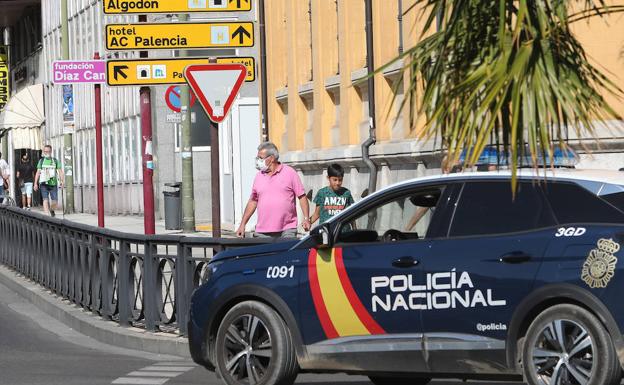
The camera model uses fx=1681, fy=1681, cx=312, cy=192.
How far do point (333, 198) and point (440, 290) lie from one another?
22.2 feet

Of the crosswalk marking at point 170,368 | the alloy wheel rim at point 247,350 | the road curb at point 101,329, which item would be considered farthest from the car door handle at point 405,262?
the road curb at point 101,329

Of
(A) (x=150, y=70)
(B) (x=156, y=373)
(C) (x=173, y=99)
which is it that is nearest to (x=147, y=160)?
(A) (x=150, y=70)

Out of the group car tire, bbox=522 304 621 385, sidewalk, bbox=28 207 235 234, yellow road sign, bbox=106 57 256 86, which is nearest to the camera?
car tire, bbox=522 304 621 385

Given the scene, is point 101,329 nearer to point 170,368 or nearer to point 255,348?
point 170,368

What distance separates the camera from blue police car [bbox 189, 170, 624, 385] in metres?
9.30

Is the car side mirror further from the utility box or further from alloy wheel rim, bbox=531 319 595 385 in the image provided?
the utility box

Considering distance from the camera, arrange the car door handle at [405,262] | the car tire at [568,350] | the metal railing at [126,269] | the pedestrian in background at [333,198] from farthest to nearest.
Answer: the pedestrian in background at [333,198]
the metal railing at [126,269]
the car door handle at [405,262]
the car tire at [568,350]

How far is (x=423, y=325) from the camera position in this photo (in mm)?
10008

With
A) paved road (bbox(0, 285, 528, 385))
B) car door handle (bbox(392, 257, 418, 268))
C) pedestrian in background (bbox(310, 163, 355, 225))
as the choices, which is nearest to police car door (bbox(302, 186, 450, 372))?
car door handle (bbox(392, 257, 418, 268))

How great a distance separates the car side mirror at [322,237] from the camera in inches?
416

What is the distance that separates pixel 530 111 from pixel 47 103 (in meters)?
56.5

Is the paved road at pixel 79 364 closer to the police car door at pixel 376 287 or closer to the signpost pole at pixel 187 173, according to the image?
the police car door at pixel 376 287

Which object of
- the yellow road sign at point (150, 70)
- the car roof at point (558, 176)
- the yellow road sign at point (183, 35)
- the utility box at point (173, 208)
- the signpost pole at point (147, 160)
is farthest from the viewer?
the utility box at point (173, 208)

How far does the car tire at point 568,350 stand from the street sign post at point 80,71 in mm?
14332
